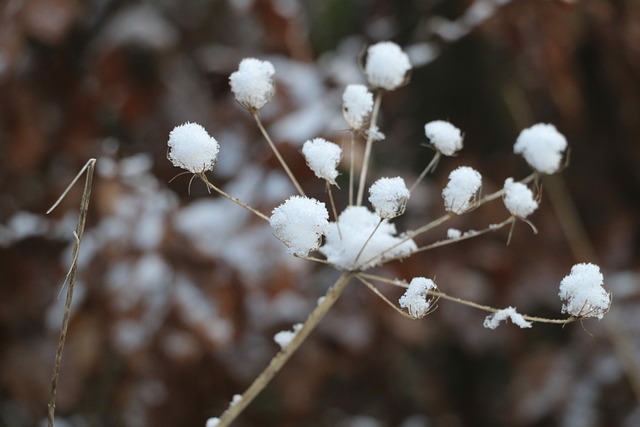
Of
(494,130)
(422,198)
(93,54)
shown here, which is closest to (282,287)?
(422,198)

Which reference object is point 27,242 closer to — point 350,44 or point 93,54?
point 93,54

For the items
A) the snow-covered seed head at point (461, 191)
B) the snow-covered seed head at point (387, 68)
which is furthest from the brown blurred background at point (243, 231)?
the snow-covered seed head at point (461, 191)

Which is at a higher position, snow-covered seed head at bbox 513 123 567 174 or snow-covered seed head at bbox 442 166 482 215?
snow-covered seed head at bbox 513 123 567 174

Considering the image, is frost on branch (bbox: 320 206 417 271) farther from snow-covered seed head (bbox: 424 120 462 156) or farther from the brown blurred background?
the brown blurred background

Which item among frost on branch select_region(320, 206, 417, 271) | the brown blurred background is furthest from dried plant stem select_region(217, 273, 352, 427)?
the brown blurred background

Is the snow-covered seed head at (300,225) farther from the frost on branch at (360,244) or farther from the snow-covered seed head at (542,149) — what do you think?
the snow-covered seed head at (542,149)

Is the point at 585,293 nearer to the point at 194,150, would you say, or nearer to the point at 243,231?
the point at 194,150

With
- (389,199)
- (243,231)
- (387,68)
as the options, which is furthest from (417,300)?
(243,231)
